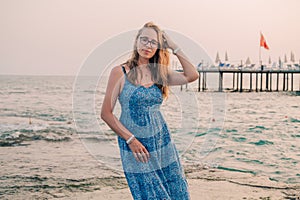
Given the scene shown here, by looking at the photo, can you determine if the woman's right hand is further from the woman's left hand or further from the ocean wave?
the ocean wave

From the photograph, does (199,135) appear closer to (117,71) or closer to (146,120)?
(146,120)

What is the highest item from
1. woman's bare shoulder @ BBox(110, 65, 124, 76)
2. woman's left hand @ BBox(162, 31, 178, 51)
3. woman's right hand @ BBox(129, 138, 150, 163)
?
woman's left hand @ BBox(162, 31, 178, 51)

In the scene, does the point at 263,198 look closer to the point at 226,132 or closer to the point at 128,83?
the point at 128,83

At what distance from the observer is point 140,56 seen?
9.39ft

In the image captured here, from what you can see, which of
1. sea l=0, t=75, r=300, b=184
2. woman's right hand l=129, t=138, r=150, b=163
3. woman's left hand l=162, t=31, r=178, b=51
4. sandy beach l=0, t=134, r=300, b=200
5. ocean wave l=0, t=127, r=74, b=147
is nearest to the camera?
woman's right hand l=129, t=138, r=150, b=163

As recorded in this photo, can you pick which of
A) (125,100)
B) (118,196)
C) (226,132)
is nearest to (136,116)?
(125,100)

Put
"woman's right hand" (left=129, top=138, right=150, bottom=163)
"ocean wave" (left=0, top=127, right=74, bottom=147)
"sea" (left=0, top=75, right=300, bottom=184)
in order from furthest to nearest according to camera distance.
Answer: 1. "ocean wave" (left=0, top=127, right=74, bottom=147)
2. "sea" (left=0, top=75, right=300, bottom=184)
3. "woman's right hand" (left=129, top=138, right=150, bottom=163)

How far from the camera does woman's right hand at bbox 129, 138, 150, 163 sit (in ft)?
9.12

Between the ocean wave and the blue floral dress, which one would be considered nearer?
the blue floral dress

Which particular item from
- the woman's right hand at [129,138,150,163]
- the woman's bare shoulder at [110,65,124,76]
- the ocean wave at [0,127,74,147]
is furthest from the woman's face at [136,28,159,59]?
the ocean wave at [0,127,74,147]

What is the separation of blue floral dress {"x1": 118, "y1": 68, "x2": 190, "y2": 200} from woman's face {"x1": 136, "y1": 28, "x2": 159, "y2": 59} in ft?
0.68

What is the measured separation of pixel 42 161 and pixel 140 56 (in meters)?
5.51

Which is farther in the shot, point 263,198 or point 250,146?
point 250,146

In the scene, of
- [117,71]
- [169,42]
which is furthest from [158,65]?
[117,71]
